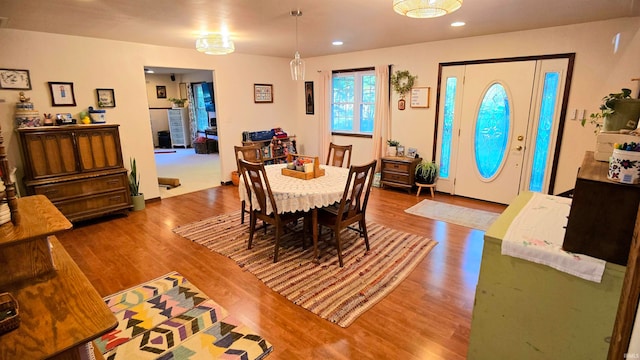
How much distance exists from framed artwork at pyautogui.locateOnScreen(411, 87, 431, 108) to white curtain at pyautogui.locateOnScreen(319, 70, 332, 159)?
1808 millimetres

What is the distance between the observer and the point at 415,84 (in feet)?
17.2

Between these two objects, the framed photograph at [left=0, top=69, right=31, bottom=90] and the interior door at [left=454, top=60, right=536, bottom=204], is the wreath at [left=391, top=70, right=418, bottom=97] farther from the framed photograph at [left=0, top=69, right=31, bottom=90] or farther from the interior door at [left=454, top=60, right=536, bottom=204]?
the framed photograph at [left=0, top=69, right=31, bottom=90]

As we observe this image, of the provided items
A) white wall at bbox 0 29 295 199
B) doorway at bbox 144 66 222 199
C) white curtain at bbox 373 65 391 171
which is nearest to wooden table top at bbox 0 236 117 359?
white wall at bbox 0 29 295 199

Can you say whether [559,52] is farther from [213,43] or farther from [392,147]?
[213,43]

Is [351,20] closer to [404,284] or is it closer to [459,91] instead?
[459,91]

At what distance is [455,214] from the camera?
4324 millimetres

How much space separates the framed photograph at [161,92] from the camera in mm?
10586

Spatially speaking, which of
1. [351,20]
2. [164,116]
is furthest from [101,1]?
[164,116]

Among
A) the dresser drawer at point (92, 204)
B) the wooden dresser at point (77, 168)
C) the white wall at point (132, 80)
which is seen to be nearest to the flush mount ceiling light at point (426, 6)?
the wooden dresser at point (77, 168)

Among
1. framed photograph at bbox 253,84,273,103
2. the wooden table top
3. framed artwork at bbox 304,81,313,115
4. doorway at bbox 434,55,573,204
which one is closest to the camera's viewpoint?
the wooden table top

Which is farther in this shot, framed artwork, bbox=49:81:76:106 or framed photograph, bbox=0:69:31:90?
framed artwork, bbox=49:81:76:106

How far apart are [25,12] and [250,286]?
11.1 ft

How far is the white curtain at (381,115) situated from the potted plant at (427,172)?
818mm

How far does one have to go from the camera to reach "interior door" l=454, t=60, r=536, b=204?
4328 mm
